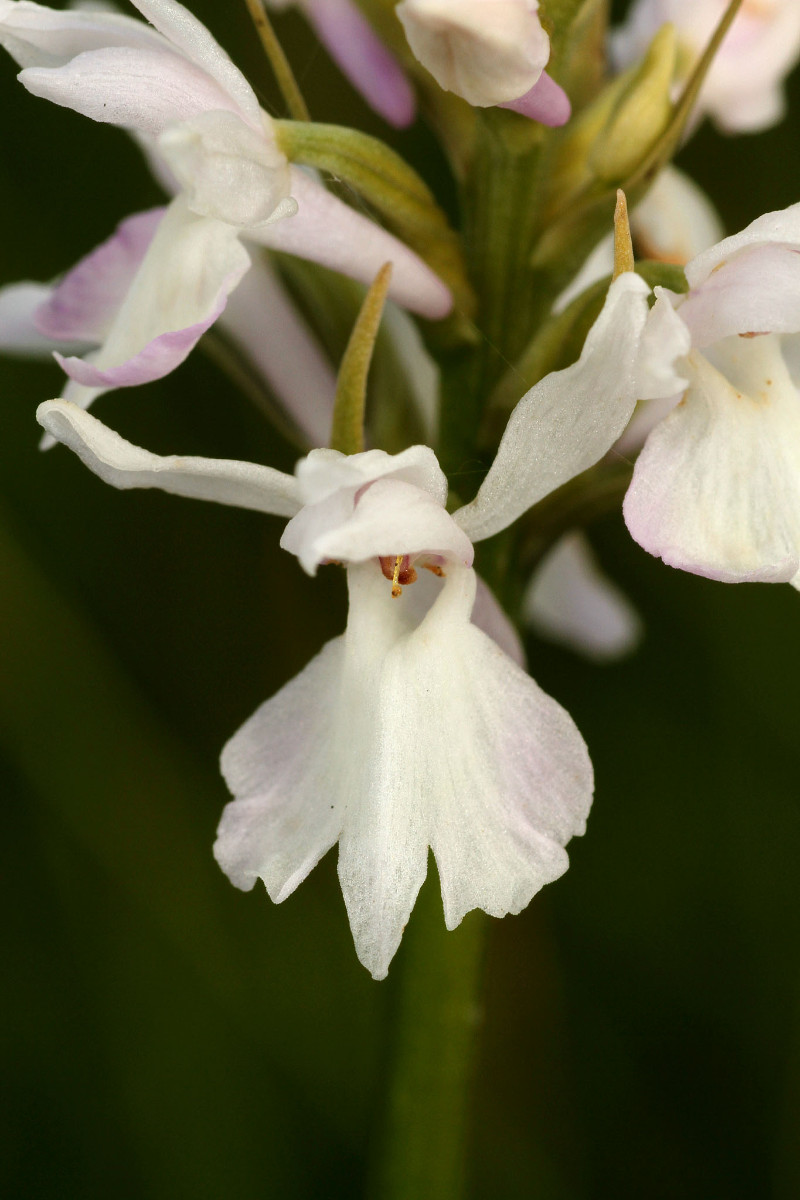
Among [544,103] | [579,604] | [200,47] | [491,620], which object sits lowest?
[579,604]

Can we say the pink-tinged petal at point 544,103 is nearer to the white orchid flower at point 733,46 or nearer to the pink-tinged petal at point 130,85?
the pink-tinged petal at point 130,85

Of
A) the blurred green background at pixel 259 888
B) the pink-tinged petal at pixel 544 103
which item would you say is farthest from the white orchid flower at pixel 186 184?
the blurred green background at pixel 259 888

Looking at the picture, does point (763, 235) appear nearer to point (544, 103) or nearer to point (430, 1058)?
point (544, 103)

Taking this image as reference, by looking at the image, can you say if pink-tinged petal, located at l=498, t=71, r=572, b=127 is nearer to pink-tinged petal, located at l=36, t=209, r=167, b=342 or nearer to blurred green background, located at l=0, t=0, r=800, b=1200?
pink-tinged petal, located at l=36, t=209, r=167, b=342

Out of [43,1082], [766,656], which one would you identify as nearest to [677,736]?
[766,656]

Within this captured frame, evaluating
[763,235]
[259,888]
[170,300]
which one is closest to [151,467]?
[170,300]
